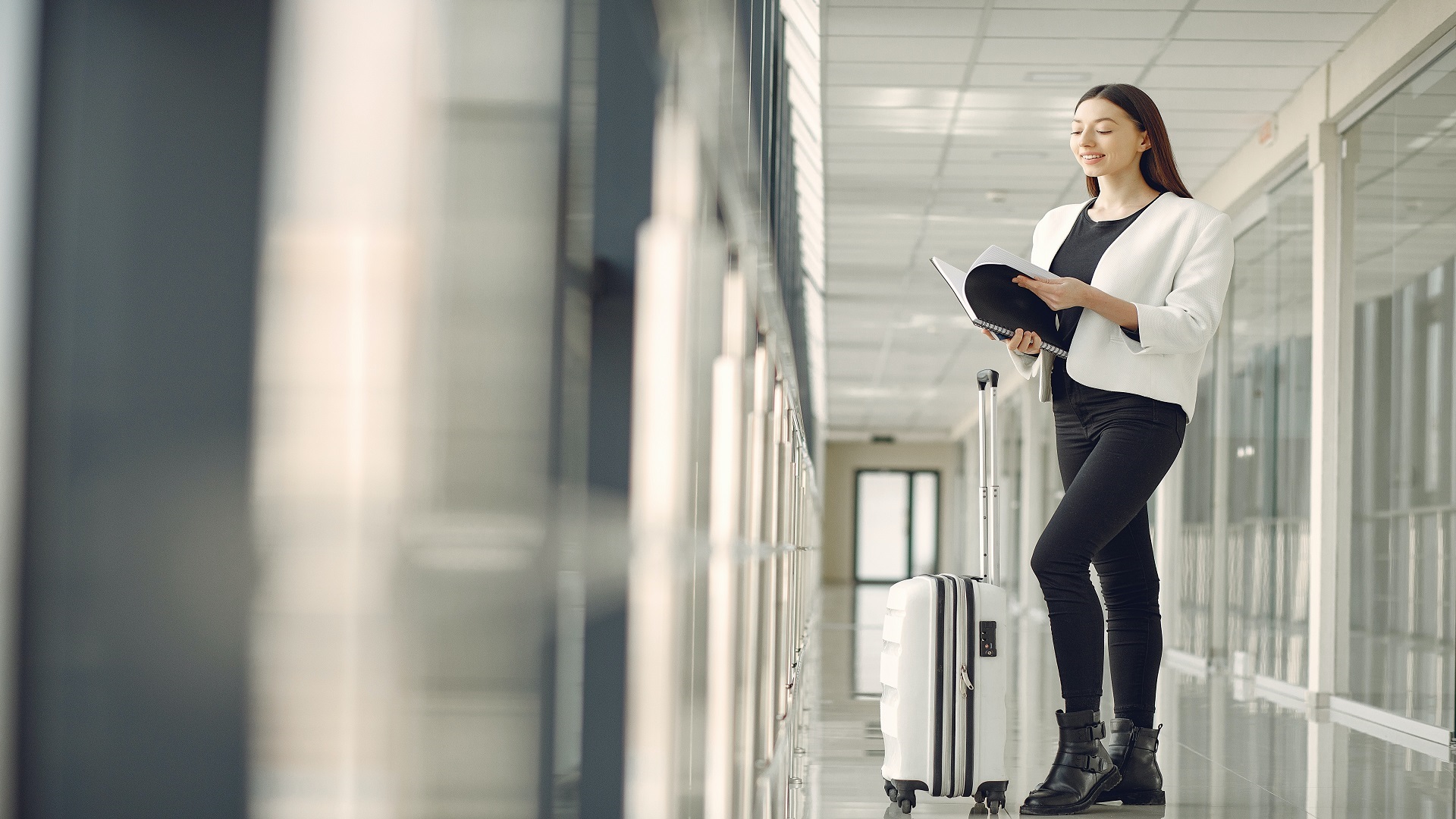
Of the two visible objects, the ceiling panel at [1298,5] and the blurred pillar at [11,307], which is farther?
the ceiling panel at [1298,5]

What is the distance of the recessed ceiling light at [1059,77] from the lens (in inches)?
232

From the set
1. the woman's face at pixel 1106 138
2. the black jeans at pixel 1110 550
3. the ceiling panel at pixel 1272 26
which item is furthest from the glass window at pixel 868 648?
the ceiling panel at pixel 1272 26

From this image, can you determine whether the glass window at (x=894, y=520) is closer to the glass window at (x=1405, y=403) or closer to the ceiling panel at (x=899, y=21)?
the glass window at (x=1405, y=403)

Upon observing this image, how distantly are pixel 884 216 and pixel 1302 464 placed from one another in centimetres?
344

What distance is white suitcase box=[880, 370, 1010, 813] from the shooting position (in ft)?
7.40

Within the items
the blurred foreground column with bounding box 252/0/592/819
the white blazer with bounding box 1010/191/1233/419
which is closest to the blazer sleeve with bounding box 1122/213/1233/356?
the white blazer with bounding box 1010/191/1233/419

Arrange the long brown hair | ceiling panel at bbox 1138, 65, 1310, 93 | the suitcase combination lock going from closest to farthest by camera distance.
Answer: the suitcase combination lock
the long brown hair
ceiling panel at bbox 1138, 65, 1310, 93

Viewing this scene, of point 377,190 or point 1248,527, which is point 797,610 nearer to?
point 1248,527

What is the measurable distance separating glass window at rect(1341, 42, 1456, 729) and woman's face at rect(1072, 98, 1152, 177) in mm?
2488

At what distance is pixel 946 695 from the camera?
89.0 inches

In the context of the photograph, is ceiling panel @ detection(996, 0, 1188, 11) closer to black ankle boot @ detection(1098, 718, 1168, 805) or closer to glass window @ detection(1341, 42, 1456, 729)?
glass window @ detection(1341, 42, 1456, 729)

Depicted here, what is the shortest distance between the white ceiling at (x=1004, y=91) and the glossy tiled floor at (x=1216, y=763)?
2.68 meters

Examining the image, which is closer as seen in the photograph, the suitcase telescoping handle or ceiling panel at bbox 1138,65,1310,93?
the suitcase telescoping handle

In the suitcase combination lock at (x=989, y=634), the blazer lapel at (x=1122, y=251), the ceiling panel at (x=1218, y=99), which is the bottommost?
the suitcase combination lock at (x=989, y=634)
